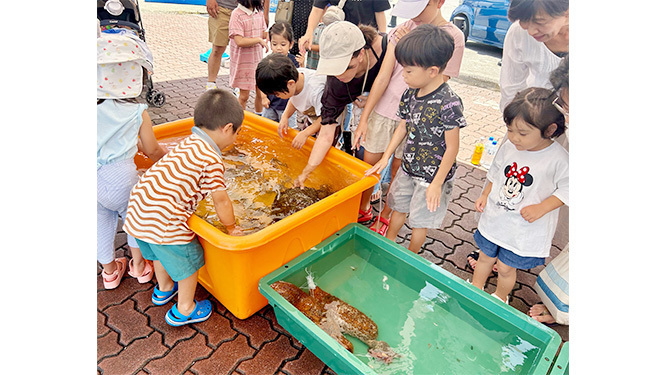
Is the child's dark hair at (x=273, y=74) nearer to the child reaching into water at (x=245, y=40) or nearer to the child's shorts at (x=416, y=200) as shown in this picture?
the child's shorts at (x=416, y=200)

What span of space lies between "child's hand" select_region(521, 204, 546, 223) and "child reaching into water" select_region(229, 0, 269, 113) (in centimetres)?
343

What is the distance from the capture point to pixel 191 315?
229 cm

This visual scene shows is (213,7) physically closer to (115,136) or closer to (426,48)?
(115,136)

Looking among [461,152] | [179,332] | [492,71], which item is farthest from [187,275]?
[492,71]

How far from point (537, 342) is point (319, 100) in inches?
82.4

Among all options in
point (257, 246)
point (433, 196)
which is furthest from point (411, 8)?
point (257, 246)

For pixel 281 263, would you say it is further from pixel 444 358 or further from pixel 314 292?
pixel 444 358

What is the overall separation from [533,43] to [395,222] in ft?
4.70

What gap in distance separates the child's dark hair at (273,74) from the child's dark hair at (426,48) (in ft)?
2.70

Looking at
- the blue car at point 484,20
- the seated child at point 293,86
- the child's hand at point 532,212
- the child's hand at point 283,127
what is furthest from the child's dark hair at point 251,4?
the blue car at point 484,20

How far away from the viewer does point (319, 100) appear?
3.05 metres

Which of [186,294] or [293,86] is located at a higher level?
[293,86]

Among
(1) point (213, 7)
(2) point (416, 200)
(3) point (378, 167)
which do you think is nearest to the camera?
(2) point (416, 200)

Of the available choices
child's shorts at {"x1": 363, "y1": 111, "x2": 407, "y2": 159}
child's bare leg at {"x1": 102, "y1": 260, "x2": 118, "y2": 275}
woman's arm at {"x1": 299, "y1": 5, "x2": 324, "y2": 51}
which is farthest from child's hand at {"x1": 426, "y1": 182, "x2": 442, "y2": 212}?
woman's arm at {"x1": 299, "y1": 5, "x2": 324, "y2": 51}
